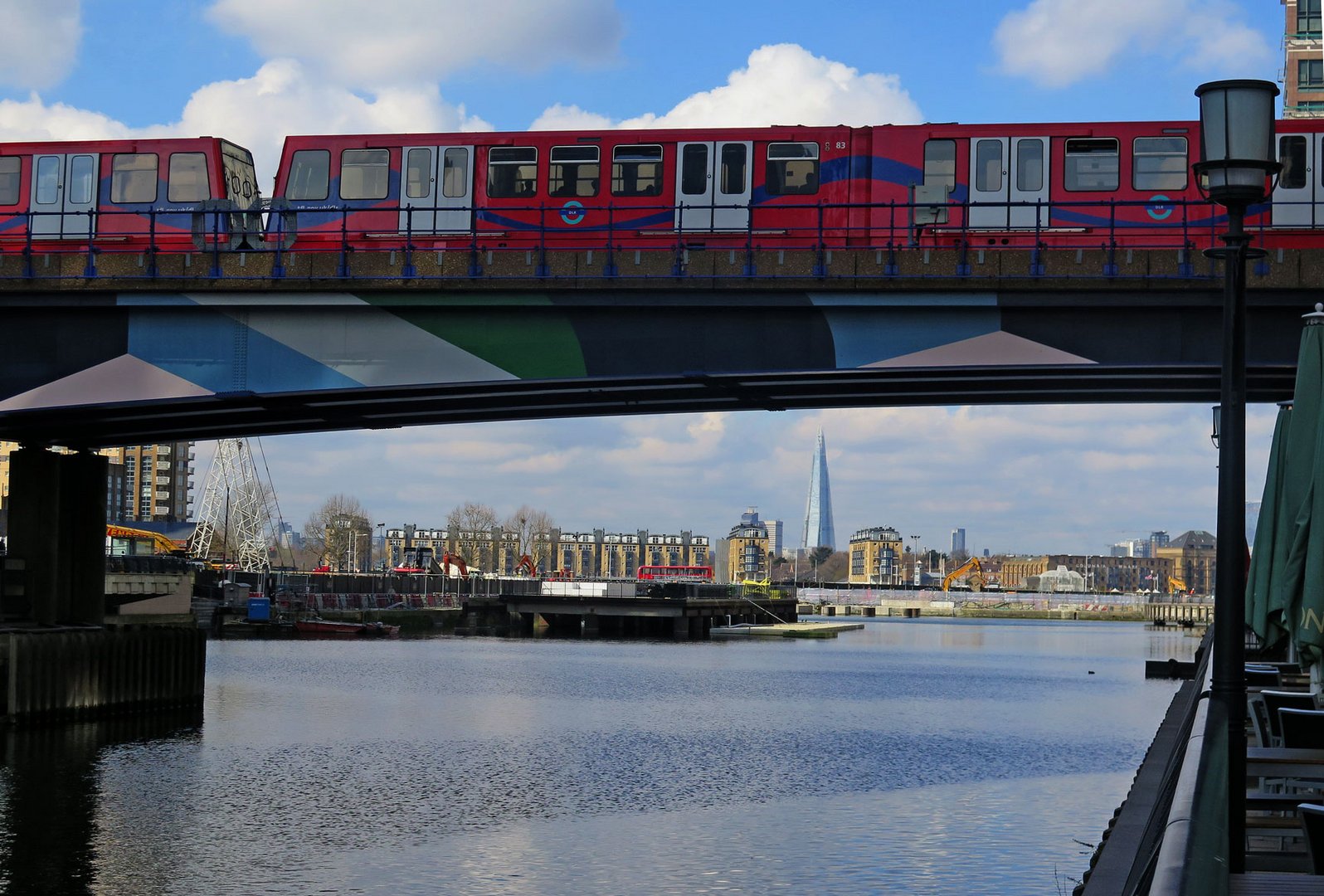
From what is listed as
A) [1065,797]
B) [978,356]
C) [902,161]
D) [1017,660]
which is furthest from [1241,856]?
[1017,660]

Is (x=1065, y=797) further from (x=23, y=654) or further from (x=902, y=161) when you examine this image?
(x=23, y=654)

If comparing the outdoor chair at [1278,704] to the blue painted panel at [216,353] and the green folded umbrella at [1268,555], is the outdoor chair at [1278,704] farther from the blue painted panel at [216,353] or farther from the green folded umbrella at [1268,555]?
the blue painted panel at [216,353]

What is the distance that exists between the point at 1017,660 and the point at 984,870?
231 ft

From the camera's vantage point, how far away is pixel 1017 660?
91.8 m

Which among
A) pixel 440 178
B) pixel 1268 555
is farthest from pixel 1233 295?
pixel 440 178

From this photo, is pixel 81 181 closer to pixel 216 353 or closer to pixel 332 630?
pixel 216 353

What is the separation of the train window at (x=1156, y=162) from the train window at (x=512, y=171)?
14111 mm

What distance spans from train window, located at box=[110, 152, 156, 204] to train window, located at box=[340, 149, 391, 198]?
4.79 metres

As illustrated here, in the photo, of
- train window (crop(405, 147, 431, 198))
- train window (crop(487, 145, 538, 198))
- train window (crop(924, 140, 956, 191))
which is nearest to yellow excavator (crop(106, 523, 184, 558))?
train window (crop(405, 147, 431, 198))

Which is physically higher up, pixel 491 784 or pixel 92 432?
pixel 92 432

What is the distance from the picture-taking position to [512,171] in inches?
1417

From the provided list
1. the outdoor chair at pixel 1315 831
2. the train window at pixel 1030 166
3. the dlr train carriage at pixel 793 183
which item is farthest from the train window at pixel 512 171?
the outdoor chair at pixel 1315 831

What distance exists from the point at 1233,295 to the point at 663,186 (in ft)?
78.0

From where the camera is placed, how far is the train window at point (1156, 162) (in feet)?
111
